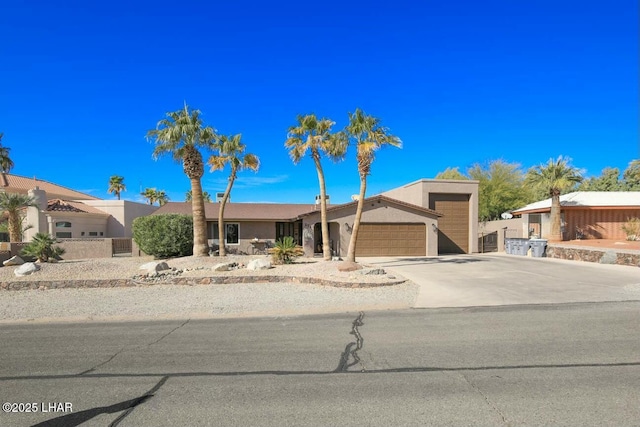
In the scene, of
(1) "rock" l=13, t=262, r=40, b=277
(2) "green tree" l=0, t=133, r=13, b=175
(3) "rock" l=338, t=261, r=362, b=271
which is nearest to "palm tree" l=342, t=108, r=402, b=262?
(3) "rock" l=338, t=261, r=362, b=271

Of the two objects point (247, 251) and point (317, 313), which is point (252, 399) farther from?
point (247, 251)

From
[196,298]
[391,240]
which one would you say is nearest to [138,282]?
[196,298]

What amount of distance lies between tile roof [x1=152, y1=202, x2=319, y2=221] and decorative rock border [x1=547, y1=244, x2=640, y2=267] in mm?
16352

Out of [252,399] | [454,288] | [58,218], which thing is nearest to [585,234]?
[454,288]

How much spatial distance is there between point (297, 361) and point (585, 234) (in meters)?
30.9

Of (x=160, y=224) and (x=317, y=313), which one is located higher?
(x=160, y=224)

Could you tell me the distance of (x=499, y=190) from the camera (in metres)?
41.1

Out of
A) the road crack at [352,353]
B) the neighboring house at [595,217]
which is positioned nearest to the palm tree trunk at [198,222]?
the road crack at [352,353]

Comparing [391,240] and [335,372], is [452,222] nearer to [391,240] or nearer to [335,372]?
[391,240]

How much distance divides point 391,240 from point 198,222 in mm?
12380

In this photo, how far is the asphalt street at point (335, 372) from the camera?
12.6ft

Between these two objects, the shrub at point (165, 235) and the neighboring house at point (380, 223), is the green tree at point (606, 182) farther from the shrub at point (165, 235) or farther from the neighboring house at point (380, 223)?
the shrub at point (165, 235)

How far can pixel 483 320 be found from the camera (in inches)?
306

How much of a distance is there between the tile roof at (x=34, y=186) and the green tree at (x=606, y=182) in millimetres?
67413
